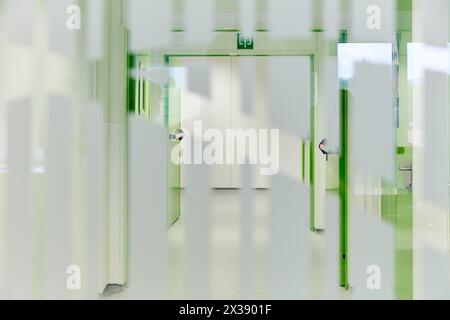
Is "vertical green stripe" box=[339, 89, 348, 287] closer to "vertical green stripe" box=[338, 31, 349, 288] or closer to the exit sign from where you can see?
"vertical green stripe" box=[338, 31, 349, 288]

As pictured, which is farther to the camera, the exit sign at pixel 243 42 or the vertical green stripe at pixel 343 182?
the exit sign at pixel 243 42

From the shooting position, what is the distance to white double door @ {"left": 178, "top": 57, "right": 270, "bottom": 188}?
3080 mm

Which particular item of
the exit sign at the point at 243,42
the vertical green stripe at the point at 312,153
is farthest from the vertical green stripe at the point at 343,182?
the exit sign at the point at 243,42

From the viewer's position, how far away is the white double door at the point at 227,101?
10.1ft

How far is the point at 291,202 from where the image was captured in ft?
11.5

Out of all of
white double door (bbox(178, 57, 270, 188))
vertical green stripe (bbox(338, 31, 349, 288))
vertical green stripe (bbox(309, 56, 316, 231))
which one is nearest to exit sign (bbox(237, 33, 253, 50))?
white double door (bbox(178, 57, 270, 188))

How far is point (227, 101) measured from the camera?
3.19 metres

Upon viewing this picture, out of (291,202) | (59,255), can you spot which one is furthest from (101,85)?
(291,202)

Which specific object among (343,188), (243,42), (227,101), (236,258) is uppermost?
(243,42)

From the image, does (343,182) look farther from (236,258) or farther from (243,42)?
(243,42)

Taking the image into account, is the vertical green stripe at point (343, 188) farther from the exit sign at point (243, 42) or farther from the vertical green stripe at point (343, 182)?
the exit sign at point (243, 42)

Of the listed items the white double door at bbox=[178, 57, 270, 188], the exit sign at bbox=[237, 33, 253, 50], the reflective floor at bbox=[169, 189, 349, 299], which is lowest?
the reflective floor at bbox=[169, 189, 349, 299]

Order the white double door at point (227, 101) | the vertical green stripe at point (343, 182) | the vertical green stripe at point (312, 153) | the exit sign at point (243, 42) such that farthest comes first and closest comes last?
1. the vertical green stripe at point (312, 153)
2. the exit sign at point (243, 42)
3. the white double door at point (227, 101)
4. the vertical green stripe at point (343, 182)

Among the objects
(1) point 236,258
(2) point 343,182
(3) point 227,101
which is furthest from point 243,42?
(1) point 236,258
